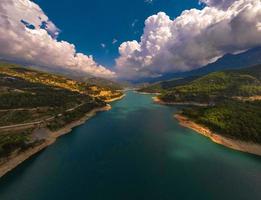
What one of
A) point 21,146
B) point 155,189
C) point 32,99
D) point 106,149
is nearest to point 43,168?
point 21,146

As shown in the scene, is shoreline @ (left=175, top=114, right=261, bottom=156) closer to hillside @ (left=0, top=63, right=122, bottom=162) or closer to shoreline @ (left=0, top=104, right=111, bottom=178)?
shoreline @ (left=0, top=104, right=111, bottom=178)

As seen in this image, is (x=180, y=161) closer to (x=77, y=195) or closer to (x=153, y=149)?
(x=153, y=149)

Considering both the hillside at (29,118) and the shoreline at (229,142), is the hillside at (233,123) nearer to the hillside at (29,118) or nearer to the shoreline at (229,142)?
the shoreline at (229,142)

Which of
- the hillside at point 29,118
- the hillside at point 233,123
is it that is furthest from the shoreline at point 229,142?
the hillside at point 29,118

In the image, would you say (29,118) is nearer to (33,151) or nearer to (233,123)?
(33,151)

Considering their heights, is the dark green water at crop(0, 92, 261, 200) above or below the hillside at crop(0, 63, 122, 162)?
below

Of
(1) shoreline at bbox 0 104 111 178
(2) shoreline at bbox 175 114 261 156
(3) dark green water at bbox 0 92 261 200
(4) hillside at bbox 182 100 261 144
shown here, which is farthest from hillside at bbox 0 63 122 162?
(4) hillside at bbox 182 100 261 144

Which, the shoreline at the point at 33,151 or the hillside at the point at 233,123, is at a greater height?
the hillside at the point at 233,123

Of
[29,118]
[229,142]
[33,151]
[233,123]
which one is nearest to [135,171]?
[33,151]
